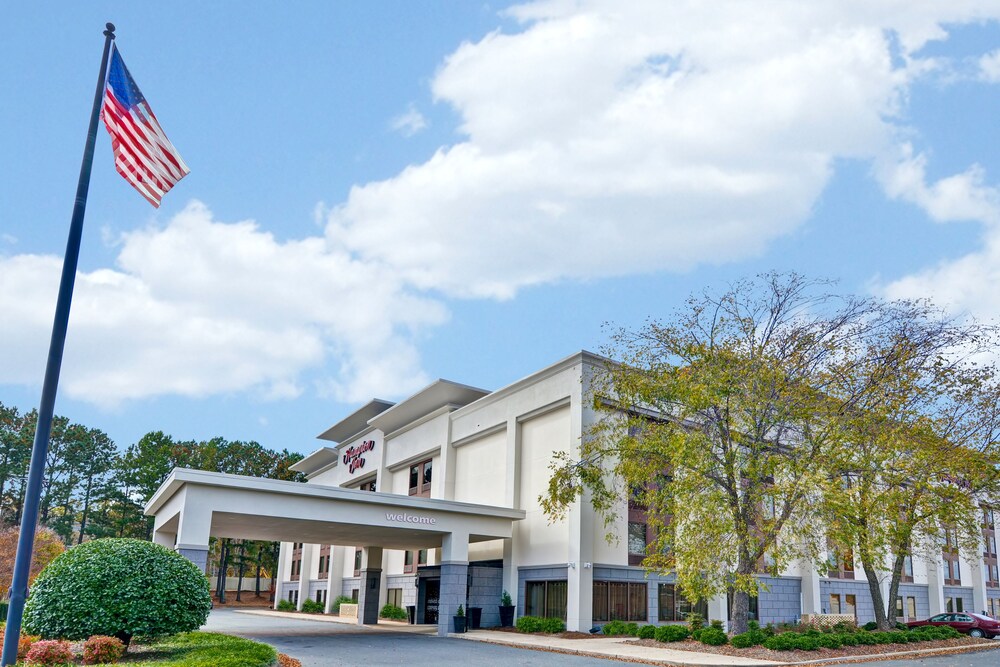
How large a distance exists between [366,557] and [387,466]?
30.5ft

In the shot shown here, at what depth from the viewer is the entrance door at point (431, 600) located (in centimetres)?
4188

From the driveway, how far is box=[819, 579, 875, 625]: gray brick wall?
957 inches

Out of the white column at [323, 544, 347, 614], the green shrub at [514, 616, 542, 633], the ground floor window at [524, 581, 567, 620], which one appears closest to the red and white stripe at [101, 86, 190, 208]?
the green shrub at [514, 616, 542, 633]


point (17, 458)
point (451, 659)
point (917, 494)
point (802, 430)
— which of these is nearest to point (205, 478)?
point (451, 659)

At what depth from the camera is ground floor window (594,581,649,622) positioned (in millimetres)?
33531

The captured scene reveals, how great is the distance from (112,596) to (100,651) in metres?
1.48

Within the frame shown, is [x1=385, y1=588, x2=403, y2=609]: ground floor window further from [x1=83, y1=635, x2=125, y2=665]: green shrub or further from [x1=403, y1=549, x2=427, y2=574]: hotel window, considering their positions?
[x1=83, y1=635, x2=125, y2=665]: green shrub

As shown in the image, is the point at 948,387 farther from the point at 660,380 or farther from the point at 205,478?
the point at 205,478

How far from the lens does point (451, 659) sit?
22.1 m

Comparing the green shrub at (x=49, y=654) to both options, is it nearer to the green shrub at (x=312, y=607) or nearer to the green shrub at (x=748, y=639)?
the green shrub at (x=748, y=639)

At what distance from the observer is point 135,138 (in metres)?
13.3

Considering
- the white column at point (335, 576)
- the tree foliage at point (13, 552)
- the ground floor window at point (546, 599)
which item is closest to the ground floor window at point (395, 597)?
the white column at point (335, 576)

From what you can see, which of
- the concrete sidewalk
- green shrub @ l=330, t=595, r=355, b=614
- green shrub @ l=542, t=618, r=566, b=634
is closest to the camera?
the concrete sidewalk

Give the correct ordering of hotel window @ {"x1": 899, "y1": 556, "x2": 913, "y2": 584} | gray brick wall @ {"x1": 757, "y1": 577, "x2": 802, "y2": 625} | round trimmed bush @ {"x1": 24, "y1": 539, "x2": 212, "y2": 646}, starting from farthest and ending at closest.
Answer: hotel window @ {"x1": 899, "y1": 556, "x2": 913, "y2": 584} < gray brick wall @ {"x1": 757, "y1": 577, "x2": 802, "y2": 625} < round trimmed bush @ {"x1": 24, "y1": 539, "x2": 212, "y2": 646}
